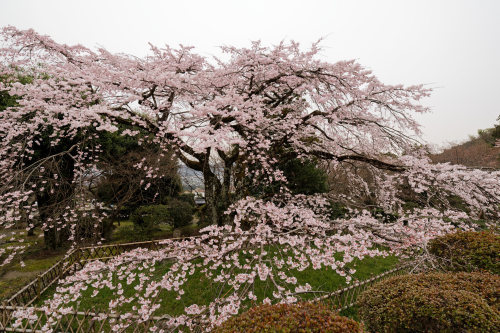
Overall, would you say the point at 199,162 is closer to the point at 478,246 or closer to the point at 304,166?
the point at 304,166

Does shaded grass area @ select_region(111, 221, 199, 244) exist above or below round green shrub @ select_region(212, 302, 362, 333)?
below

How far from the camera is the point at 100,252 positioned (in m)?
9.43

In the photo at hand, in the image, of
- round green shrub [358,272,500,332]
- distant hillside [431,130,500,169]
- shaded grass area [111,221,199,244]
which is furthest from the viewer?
distant hillside [431,130,500,169]

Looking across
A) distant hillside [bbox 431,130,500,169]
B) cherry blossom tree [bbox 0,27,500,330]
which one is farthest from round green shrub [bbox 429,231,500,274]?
distant hillside [bbox 431,130,500,169]

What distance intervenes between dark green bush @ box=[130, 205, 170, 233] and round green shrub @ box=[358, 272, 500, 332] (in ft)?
34.4

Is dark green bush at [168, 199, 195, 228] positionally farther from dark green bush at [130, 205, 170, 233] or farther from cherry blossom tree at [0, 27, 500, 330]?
cherry blossom tree at [0, 27, 500, 330]

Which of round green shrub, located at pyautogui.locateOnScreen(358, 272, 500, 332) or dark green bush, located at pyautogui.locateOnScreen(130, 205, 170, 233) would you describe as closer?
round green shrub, located at pyautogui.locateOnScreen(358, 272, 500, 332)

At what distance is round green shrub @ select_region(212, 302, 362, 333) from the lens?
212 cm

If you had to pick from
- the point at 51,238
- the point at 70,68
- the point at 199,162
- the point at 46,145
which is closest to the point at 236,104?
the point at 199,162

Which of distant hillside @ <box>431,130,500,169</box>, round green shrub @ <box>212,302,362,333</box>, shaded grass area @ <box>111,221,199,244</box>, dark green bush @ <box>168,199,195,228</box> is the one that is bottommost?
shaded grass area @ <box>111,221,199,244</box>

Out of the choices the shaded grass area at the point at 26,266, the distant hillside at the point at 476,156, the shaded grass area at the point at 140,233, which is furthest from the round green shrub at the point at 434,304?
the distant hillside at the point at 476,156

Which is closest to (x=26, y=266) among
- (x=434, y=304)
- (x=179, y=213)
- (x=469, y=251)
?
(x=179, y=213)

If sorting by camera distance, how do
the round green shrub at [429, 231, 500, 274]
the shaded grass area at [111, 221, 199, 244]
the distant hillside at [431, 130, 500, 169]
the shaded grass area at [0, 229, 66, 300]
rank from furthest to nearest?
the distant hillside at [431, 130, 500, 169], the shaded grass area at [111, 221, 199, 244], the shaded grass area at [0, 229, 66, 300], the round green shrub at [429, 231, 500, 274]

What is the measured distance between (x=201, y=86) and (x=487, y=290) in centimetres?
719
